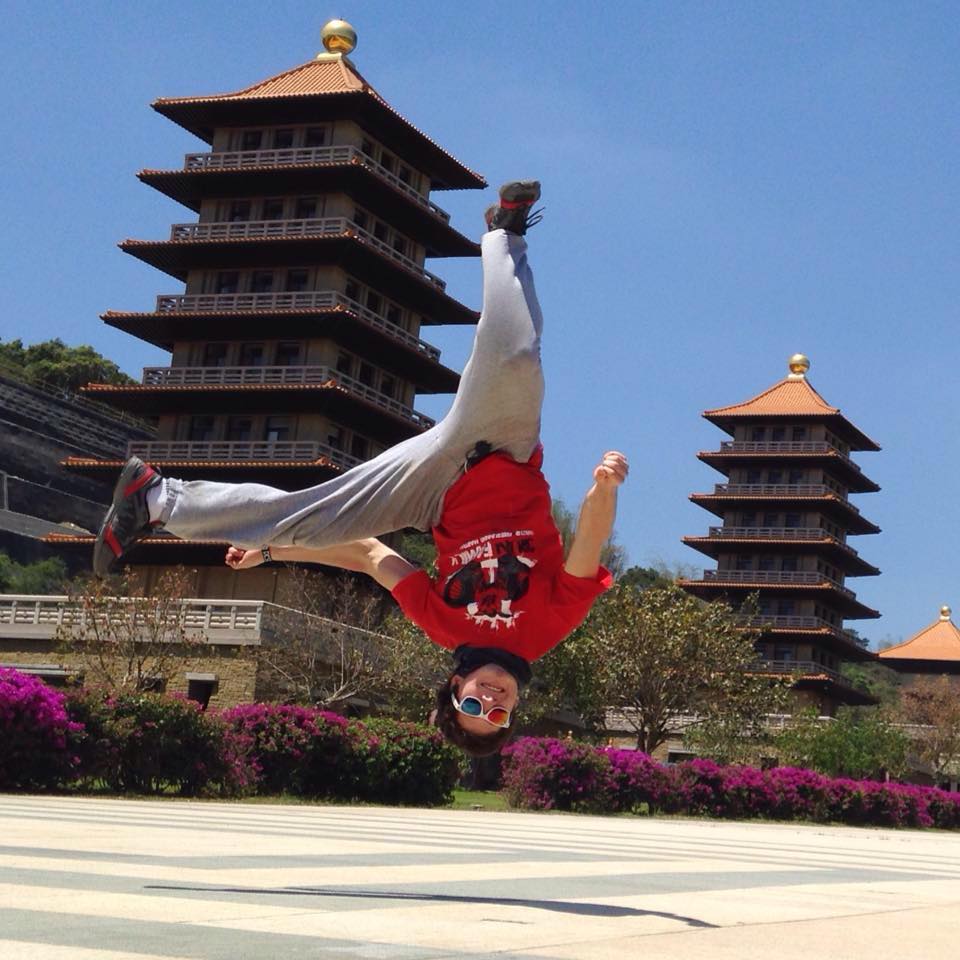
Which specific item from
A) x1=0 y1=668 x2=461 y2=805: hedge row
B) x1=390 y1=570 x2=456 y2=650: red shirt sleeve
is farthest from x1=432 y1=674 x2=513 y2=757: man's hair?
x1=0 y1=668 x2=461 y2=805: hedge row

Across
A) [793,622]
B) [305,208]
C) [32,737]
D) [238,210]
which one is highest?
[238,210]

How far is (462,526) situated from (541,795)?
18.4 m

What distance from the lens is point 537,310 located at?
6.00m

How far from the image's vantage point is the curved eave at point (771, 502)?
63.3m

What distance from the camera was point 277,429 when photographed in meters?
43.4

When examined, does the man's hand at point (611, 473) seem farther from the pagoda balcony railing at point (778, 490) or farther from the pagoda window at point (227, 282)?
the pagoda balcony railing at point (778, 490)

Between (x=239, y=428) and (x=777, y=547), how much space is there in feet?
95.8

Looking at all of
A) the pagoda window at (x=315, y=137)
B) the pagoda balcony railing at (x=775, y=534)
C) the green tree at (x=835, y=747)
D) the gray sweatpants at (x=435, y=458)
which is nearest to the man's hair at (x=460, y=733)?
the gray sweatpants at (x=435, y=458)

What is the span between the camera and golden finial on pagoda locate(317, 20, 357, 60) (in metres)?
48.2

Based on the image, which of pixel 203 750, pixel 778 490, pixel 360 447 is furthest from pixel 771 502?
pixel 203 750

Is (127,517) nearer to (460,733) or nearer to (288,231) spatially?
(460,733)

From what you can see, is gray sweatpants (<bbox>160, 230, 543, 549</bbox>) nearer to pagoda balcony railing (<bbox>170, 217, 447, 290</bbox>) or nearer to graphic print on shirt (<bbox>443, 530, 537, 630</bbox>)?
graphic print on shirt (<bbox>443, 530, 537, 630</bbox>)

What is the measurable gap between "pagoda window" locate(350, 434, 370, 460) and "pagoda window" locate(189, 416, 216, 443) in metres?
4.39

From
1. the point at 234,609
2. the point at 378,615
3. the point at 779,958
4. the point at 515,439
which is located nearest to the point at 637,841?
the point at 515,439
